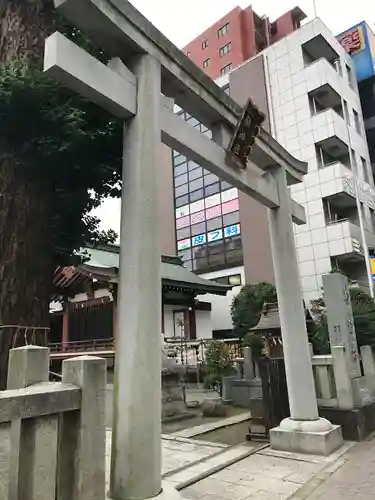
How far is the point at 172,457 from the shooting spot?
6.11 metres

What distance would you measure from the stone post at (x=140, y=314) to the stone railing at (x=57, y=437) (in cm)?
63

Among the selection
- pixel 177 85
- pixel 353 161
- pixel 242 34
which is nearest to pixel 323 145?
pixel 353 161

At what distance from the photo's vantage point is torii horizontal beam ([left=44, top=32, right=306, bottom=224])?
334cm

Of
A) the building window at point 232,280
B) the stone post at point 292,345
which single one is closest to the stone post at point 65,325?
the building window at point 232,280

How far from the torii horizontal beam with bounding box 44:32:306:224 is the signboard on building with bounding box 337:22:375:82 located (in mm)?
26354

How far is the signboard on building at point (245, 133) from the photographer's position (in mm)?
5623

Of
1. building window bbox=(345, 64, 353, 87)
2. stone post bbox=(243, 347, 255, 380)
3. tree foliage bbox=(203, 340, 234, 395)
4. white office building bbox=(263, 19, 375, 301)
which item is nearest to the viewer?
stone post bbox=(243, 347, 255, 380)

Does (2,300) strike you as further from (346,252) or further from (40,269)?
(346,252)

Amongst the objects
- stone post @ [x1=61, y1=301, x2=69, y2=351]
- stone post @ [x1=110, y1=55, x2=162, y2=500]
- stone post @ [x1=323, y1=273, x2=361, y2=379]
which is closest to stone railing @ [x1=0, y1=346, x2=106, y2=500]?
stone post @ [x1=110, y1=55, x2=162, y2=500]

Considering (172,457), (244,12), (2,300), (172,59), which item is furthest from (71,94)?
(244,12)

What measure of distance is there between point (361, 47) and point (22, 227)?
1120 inches

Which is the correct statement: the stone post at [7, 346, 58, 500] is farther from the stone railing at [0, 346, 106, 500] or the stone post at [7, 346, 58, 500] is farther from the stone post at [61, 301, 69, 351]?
the stone post at [61, 301, 69, 351]

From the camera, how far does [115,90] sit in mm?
3783

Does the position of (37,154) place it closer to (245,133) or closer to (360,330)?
(245,133)
